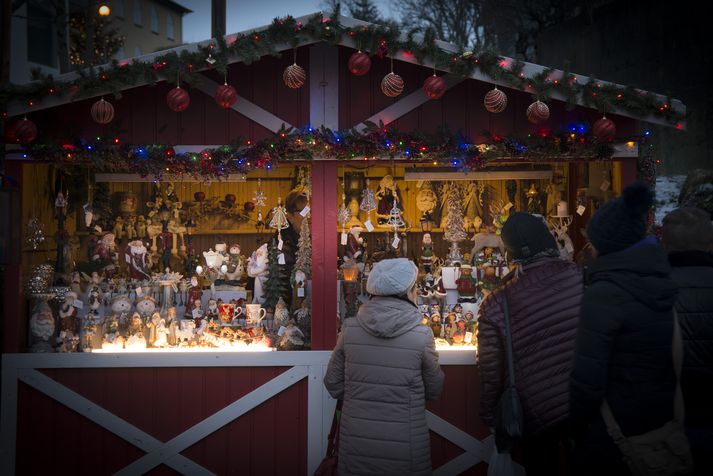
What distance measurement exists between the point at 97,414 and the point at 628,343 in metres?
4.28

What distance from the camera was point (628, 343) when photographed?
2.86 meters

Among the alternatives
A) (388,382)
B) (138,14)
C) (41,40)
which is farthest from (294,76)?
(138,14)

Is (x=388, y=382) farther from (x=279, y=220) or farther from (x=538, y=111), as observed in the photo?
(x=279, y=220)

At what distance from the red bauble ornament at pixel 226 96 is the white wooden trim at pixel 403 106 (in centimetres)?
104

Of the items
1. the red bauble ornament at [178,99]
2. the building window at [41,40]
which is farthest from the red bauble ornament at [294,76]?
the building window at [41,40]

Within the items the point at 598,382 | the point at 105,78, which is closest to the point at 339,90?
the point at 105,78

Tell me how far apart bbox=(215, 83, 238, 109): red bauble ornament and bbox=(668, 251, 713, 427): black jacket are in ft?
11.1

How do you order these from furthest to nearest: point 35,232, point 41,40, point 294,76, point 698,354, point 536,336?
1. point 41,40
2. point 35,232
3. point 294,76
4. point 536,336
5. point 698,354

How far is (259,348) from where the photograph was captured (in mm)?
5598

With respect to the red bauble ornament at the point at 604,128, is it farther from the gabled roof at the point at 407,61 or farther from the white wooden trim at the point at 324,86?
the white wooden trim at the point at 324,86

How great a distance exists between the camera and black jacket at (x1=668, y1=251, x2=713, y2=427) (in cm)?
323

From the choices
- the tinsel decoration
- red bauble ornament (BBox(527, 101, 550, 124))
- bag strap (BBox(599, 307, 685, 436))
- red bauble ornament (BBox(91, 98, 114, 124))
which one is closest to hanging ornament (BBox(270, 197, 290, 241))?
red bauble ornament (BBox(91, 98, 114, 124))

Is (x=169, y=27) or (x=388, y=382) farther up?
(x=169, y=27)

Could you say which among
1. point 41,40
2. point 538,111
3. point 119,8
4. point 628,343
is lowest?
point 628,343
